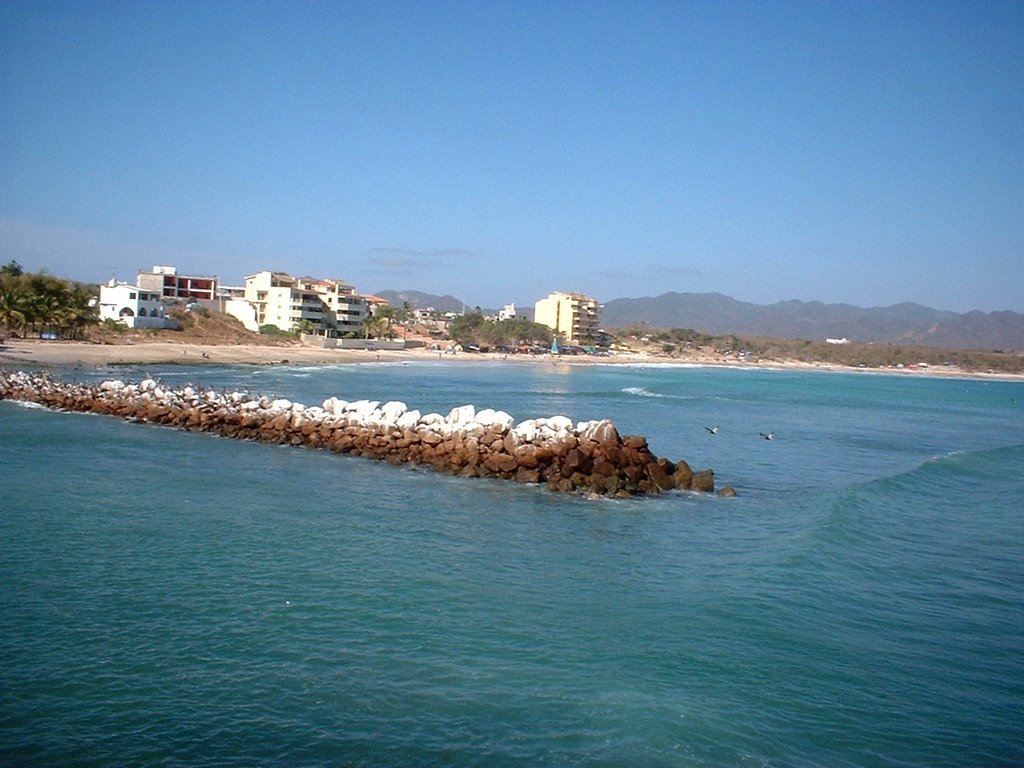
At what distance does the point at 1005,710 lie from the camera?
8547 mm

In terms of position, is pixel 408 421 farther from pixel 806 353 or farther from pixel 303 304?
pixel 806 353

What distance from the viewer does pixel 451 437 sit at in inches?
845

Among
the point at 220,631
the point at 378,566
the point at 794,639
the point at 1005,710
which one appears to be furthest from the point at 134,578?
the point at 1005,710

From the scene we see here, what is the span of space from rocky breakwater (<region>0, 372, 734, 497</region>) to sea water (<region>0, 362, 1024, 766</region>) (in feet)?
2.99

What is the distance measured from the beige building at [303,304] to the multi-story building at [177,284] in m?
5.76

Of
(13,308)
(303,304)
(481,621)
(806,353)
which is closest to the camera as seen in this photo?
(481,621)

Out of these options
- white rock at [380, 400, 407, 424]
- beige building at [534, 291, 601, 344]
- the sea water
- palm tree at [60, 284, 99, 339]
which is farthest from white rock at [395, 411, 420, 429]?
beige building at [534, 291, 601, 344]

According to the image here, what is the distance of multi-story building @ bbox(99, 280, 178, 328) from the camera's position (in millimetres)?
73812

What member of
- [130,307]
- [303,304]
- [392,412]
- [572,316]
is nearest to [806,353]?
[572,316]

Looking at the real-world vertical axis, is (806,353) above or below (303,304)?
A: below

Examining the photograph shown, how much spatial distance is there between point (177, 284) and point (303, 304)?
1798 centimetres

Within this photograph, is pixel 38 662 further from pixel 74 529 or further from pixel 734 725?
pixel 734 725

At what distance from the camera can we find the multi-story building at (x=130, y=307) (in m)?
73.8

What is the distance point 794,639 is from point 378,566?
17.5ft
